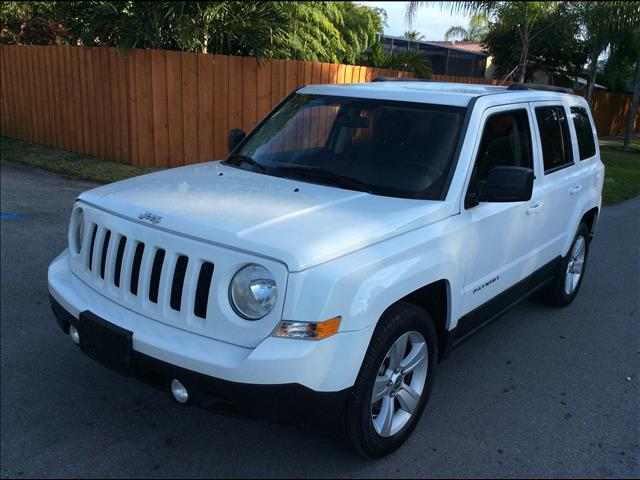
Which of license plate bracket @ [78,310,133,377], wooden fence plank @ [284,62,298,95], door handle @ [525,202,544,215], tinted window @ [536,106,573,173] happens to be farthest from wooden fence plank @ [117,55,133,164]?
license plate bracket @ [78,310,133,377]

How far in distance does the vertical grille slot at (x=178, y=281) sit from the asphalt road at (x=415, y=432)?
30.3 inches

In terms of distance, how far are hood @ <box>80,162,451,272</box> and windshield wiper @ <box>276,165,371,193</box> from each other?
10 centimetres

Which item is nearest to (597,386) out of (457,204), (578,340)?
(578,340)

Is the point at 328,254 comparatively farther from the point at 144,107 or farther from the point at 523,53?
the point at 144,107

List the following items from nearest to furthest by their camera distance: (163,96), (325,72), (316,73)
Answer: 1. (163,96)
2. (316,73)
3. (325,72)

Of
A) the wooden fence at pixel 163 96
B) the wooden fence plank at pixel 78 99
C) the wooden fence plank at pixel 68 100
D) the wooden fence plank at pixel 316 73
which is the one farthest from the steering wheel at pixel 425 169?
the wooden fence plank at pixel 78 99

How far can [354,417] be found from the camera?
271 cm

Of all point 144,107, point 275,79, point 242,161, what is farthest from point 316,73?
point 242,161

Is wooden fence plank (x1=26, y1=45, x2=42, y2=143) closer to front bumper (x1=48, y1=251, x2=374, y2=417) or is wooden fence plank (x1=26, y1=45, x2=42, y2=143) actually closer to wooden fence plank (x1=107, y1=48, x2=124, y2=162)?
wooden fence plank (x1=107, y1=48, x2=124, y2=162)

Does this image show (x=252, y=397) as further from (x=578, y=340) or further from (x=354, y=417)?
(x=578, y=340)

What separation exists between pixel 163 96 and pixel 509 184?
805 cm

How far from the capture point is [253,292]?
2.54 m

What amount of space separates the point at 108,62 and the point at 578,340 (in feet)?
29.1

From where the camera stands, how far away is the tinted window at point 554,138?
439cm
